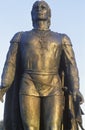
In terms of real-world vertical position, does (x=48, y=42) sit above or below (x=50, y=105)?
above

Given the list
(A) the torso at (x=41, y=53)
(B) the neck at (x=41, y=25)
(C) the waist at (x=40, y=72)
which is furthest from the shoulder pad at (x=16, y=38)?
(C) the waist at (x=40, y=72)

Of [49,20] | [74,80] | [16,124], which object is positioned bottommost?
[16,124]

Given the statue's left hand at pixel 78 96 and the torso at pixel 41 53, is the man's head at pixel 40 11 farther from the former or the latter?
the statue's left hand at pixel 78 96

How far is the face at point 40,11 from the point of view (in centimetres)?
1388

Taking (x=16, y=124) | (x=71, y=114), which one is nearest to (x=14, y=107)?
(x=16, y=124)

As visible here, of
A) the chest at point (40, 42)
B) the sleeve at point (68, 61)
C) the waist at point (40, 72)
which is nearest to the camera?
the waist at point (40, 72)

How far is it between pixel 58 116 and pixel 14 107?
101 cm

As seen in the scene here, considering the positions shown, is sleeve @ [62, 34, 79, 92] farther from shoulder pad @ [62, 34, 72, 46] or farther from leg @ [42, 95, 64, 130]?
leg @ [42, 95, 64, 130]

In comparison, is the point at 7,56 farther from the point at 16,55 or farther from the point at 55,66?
the point at 55,66

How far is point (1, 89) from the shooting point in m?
13.5

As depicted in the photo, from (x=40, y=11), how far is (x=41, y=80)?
1.54m

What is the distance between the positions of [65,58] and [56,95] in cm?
92

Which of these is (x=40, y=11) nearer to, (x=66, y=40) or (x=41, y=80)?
(x=66, y=40)

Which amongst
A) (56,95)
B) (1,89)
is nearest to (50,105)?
(56,95)
